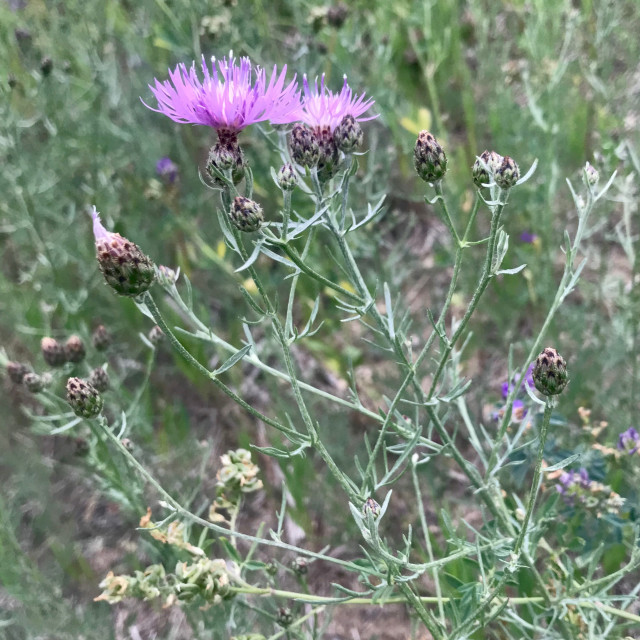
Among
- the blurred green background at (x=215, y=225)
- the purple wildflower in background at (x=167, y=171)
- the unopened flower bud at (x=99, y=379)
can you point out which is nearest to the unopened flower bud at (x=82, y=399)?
the unopened flower bud at (x=99, y=379)

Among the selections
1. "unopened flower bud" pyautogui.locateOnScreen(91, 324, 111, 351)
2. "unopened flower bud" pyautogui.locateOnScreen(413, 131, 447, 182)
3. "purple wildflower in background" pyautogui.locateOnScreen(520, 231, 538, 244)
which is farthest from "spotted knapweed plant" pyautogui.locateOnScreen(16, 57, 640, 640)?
"purple wildflower in background" pyautogui.locateOnScreen(520, 231, 538, 244)

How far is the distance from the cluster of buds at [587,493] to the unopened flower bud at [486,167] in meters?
0.76

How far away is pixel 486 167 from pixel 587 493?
0.90 metres

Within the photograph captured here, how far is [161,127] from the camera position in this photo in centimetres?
320

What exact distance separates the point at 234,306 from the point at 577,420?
142 centimetres

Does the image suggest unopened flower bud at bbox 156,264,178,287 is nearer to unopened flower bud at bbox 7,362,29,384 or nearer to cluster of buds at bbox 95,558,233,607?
cluster of buds at bbox 95,558,233,607

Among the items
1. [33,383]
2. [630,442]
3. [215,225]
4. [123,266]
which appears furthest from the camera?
[215,225]

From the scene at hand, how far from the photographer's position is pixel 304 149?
3.57 feet

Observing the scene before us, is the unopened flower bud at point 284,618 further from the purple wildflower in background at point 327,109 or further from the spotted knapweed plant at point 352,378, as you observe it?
the purple wildflower in background at point 327,109

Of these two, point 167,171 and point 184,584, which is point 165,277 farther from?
point 167,171

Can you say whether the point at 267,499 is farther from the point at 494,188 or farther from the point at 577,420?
the point at 494,188

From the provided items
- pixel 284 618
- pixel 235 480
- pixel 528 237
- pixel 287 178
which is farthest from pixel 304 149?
pixel 528 237

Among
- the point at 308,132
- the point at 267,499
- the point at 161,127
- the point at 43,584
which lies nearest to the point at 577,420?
the point at 267,499

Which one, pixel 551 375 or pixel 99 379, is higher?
pixel 551 375
